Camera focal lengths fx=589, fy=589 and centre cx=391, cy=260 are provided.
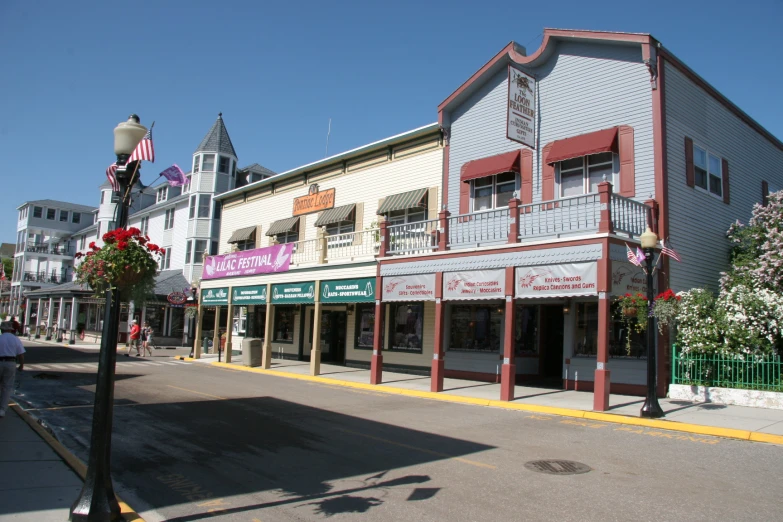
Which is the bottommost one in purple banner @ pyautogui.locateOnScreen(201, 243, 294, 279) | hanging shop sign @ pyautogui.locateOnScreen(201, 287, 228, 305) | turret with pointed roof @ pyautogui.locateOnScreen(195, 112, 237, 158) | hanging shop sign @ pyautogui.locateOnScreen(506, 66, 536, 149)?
hanging shop sign @ pyautogui.locateOnScreen(201, 287, 228, 305)

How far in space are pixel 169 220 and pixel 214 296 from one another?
58.9ft

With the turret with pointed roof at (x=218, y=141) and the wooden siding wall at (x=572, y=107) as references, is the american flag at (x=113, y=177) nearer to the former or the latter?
the wooden siding wall at (x=572, y=107)

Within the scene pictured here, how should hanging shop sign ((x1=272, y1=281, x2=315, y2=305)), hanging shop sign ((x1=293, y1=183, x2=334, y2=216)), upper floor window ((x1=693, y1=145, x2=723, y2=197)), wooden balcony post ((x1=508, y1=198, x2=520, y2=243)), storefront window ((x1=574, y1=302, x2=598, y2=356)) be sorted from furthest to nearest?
hanging shop sign ((x1=293, y1=183, x2=334, y2=216)), hanging shop sign ((x1=272, y1=281, x2=315, y2=305)), upper floor window ((x1=693, y1=145, x2=723, y2=197)), storefront window ((x1=574, y1=302, x2=598, y2=356)), wooden balcony post ((x1=508, y1=198, x2=520, y2=243))

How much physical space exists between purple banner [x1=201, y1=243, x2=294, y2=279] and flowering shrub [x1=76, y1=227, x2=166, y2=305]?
17314 mm

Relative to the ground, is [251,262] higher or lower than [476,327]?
higher

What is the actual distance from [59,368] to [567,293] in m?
18.7

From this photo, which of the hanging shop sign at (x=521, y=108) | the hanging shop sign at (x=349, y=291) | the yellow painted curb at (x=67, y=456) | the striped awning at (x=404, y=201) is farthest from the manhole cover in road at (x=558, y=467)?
the striped awning at (x=404, y=201)

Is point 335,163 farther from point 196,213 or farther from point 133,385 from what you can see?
point 196,213

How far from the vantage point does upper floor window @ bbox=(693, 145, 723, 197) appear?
687 inches

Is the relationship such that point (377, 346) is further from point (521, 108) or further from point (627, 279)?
point (521, 108)

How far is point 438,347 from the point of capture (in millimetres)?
17594

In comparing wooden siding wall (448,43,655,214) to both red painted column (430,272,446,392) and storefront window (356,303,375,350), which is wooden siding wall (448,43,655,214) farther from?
storefront window (356,303,375,350)

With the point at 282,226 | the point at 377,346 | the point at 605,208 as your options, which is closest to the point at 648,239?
the point at 605,208

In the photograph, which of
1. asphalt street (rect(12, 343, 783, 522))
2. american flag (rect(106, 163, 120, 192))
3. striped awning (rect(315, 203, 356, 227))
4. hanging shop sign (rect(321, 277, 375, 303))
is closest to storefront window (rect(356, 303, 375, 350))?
hanging shop sign (rect(321, 277, 375, 303))
